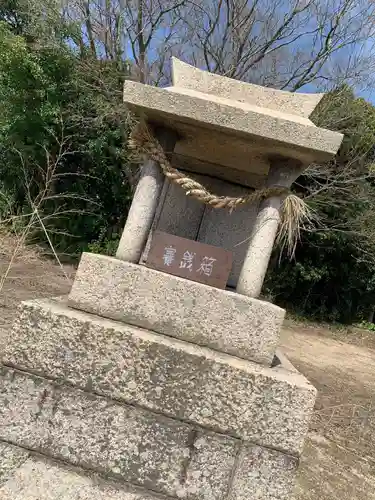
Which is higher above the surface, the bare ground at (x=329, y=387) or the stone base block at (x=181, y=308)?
the stone base block at (x=181, y=308)

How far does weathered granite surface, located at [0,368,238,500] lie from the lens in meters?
1.83

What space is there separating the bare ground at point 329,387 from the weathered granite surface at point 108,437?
4.40 feet

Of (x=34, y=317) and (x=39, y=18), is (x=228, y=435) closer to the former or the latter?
(x=34, y=317)

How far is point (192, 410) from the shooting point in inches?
72.8

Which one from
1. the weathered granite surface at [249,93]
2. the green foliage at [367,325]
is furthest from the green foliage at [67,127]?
the weathered granite surface at [249,93]

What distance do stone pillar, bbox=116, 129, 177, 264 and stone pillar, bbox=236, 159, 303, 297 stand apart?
0.50m

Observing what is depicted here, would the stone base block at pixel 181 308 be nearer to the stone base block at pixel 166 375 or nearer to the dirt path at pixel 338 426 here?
the stone base block at pixel 166 375

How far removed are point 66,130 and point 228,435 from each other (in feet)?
31.4

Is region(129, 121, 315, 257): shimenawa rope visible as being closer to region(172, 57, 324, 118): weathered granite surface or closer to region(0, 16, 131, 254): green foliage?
region(172, 57, 324, 118): weathered granite surface

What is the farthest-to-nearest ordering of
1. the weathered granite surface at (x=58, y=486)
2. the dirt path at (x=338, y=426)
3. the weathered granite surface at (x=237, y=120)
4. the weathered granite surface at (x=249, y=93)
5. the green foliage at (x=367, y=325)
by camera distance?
the green foliage at (x=367, y=325)
the dirt path at (x=338, y=426)
the weathered granite surface at (x=249, y=93)
the weathered granite surface at (x=237, y=120)
the weathered granite surface at (x=58, y=486)

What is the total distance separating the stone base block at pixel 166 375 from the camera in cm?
183

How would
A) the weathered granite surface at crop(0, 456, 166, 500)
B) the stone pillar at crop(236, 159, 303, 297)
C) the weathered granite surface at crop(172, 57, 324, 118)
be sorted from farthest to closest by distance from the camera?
the weathered granite surface at crop(172, 57, 324, 118), the stone pillar at crop(236, 159, 303, 297), the weathered granite surface at crop(0, 456, 166, 500)

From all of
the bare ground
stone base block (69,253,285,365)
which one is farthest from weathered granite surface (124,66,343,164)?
the bare ground

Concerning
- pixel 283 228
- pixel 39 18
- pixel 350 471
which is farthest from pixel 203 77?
pixel 39 18
